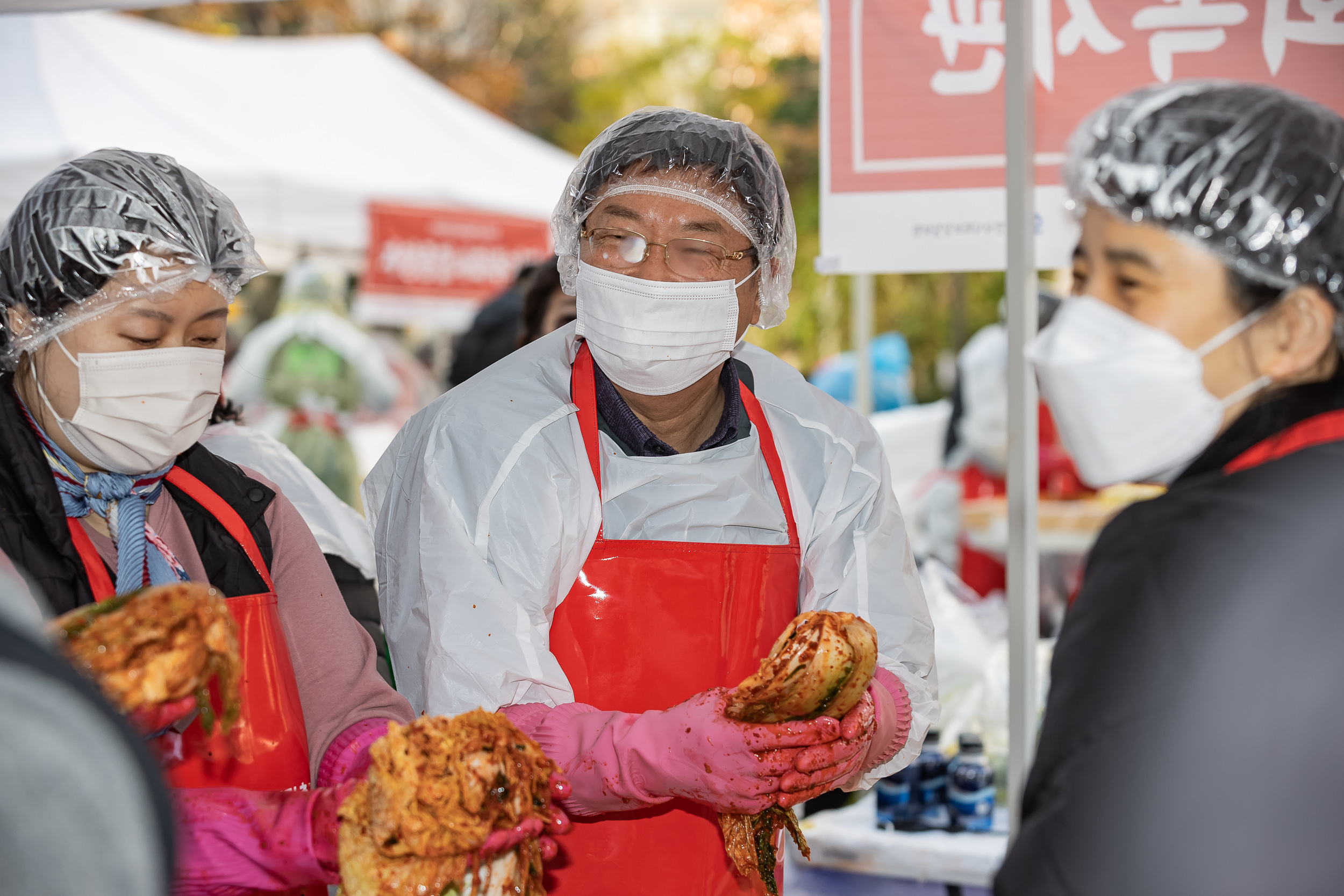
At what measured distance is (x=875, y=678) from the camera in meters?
1.95

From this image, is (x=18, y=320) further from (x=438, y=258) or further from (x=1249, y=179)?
(x=438, y=258)

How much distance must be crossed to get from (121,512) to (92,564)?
0.11 metres

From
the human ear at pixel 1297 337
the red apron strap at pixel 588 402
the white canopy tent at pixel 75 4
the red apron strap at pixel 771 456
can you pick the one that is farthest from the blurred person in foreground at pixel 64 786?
the white canopy tent at pixel 75 4

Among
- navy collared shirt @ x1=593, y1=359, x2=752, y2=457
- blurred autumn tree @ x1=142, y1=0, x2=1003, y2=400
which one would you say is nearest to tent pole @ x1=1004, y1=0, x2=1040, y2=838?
navy collared shirt @ x1=593, y1=359, x2=752, y2=457

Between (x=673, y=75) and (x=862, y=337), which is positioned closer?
(x=862, y=337)

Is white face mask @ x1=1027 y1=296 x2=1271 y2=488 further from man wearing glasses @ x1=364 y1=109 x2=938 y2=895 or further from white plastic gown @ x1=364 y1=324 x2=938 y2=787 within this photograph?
white plastic gown @ x1=364 y1=324 x2=938 y2=787

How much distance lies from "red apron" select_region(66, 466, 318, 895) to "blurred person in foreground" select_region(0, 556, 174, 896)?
96cm

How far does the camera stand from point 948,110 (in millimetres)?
3117

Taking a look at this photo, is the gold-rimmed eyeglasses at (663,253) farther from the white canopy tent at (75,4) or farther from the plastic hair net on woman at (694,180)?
the white canopy tent at (75,4)

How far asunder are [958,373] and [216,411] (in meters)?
4.51

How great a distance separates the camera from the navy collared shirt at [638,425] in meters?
2.09

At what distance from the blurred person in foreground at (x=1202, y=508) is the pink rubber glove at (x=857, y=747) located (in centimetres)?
50

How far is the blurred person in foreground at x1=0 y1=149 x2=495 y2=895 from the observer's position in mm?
1656

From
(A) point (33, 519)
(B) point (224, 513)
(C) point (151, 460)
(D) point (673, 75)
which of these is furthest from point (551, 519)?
→ (D) point (673, 75)
